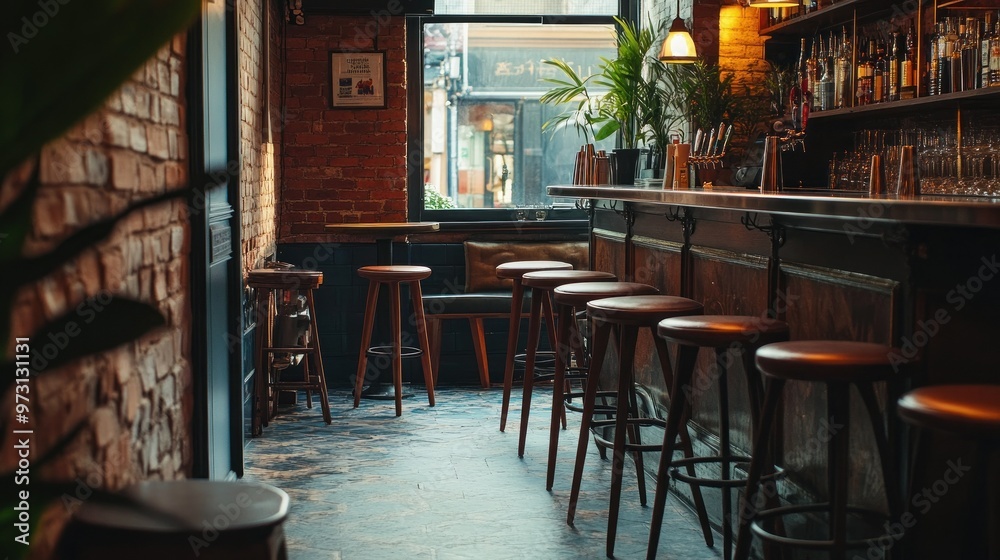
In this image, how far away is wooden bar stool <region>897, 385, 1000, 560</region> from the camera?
5.48 ft

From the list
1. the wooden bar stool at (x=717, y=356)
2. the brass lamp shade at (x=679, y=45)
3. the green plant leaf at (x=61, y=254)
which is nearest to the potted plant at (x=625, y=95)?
the brass lamp shade at (x=679, y=45)

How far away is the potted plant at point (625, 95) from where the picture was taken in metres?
6.17

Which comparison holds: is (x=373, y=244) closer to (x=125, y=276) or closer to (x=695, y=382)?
(x=695, y=382)

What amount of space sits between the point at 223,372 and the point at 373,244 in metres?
3.08

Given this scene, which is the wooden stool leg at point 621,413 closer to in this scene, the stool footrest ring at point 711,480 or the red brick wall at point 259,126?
the stool footrest ring at point 711,480

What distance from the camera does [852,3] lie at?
4.92 meters

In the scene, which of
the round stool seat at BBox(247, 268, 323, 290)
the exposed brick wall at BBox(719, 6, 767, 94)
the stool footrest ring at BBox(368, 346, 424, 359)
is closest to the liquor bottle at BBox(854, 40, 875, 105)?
the exposed brick wall at BBox(719, 6, 767, 94)

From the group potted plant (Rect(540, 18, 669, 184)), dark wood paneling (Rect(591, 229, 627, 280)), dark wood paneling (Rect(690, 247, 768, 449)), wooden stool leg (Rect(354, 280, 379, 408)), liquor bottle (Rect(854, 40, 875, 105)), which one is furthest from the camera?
potted plant (Rect(540, 18, 669, 184))

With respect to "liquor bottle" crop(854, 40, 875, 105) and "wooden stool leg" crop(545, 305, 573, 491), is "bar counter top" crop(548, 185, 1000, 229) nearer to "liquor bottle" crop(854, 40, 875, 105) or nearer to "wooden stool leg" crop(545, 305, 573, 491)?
"wooden stool leg" crop(545, 305, 573, 491)

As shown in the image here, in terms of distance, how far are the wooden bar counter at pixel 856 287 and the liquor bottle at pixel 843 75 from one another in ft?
5.76

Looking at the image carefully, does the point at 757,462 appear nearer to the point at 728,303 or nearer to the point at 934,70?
the point at 728,303

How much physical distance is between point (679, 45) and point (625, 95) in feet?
2.61

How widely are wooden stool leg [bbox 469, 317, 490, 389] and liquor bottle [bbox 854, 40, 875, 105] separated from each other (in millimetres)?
2590

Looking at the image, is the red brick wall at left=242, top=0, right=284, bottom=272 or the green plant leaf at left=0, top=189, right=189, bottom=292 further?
the red brick wall at left=242, top=0, right=284, bottom=272
